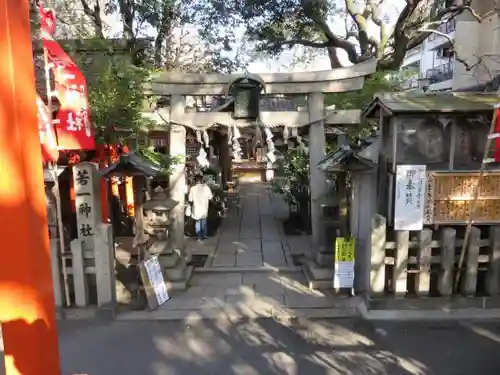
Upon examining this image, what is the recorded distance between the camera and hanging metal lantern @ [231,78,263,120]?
8.61 metres

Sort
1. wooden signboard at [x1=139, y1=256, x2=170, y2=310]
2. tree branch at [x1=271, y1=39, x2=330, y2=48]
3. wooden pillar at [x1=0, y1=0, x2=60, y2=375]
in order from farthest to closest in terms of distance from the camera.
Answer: tree branch at [x1=271, y1=39, x2=330, y2=48] < wooden signboard at [x1=139, y1=256, x2=170, y2=310] < wooden pillar at [x1=0, y1=0, x2=60, y2=375]

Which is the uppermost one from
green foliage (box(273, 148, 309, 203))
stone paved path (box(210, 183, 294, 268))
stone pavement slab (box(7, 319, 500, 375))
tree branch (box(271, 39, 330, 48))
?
Result: tree branch (box(271, 39, 330, 48))

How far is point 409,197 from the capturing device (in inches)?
278

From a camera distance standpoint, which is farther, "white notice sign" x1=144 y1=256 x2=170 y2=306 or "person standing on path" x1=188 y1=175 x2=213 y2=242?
"person standing on path" x1=188 y1=175 x2=213 y2=242

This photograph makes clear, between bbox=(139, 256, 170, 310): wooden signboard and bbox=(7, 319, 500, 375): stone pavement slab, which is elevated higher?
bbox=(139, 256, 170, 310): wooden signboard

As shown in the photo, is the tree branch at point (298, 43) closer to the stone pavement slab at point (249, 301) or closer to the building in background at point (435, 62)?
the building in background at point (435, 62)

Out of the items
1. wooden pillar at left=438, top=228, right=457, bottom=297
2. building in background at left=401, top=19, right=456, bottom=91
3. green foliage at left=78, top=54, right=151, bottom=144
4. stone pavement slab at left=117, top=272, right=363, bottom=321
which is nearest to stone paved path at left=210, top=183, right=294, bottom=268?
stone pavement slab at left=117, top=272, right=363, bottom=321

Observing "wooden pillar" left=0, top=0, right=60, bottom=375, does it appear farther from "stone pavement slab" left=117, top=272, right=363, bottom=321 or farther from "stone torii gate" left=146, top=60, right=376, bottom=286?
"stone torii gate" left=146, top=60, right=376, bottom=286

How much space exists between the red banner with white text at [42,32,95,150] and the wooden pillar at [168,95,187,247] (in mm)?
2372

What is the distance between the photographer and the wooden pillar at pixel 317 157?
9.11 meters

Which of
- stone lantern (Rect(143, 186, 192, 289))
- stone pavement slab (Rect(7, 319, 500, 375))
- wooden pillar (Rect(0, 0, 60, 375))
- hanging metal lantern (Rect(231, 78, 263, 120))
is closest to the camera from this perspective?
wooden pillar (Rect(0, 0, 60, 375))

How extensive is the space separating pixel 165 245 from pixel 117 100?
3.10 meters

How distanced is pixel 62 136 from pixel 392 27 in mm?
14450

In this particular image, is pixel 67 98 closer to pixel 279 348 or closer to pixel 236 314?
pixel 236 314
